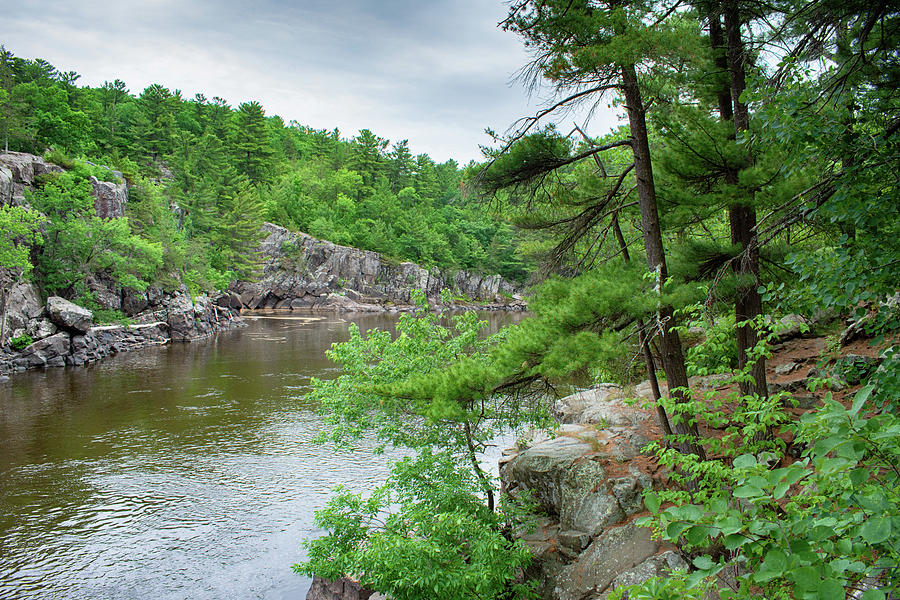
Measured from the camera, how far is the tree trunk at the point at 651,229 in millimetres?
7125

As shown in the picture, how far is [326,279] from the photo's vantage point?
64.4 m

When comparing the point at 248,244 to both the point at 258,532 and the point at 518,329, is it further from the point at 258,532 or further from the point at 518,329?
the point at 518,329

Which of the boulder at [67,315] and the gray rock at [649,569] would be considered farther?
the boulder at [67,315]

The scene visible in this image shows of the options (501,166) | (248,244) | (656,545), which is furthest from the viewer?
(248,244)

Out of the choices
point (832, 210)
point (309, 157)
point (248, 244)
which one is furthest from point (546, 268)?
point (309, 157)

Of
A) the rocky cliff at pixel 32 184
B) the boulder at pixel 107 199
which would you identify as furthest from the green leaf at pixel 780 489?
the boulder at pixel 107 199

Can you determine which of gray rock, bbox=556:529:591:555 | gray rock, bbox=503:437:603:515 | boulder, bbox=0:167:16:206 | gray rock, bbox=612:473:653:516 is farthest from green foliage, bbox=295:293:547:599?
boulder, bbox=0:167:16:206

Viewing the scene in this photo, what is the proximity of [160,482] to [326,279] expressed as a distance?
51.8m

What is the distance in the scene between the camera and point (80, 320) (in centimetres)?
2844

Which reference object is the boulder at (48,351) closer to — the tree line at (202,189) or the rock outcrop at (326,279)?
the tree line at (202,189)

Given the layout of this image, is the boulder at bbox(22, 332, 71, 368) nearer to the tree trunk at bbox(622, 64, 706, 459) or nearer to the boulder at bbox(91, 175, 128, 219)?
the boulder at bbox(91, 175, 128, 219)

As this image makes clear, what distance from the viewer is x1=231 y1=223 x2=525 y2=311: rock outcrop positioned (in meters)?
62.0

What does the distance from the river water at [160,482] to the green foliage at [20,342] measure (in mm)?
2337

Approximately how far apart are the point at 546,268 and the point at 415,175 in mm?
83363
